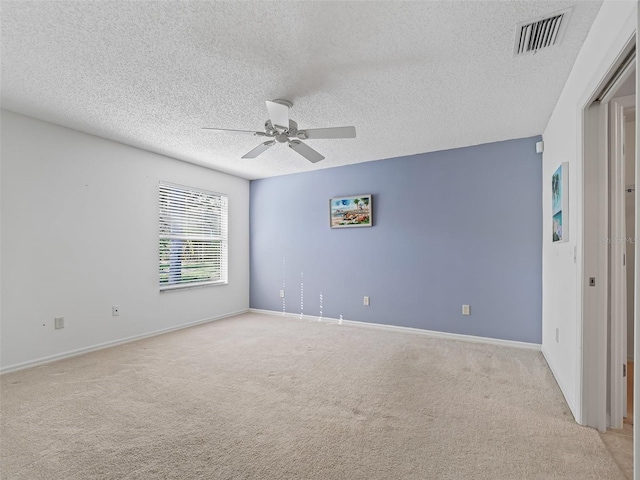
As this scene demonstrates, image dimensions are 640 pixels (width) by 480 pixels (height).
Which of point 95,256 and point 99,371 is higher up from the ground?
point 95,256

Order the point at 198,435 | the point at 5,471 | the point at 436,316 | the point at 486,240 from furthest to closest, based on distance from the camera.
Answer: the point at 436,316, the point at 486,240, the point at 198,435, the point at 5,471

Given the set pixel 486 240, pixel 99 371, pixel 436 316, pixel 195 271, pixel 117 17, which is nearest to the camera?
pixel 117 17

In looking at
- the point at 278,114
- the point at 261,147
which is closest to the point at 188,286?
the point at 261,147

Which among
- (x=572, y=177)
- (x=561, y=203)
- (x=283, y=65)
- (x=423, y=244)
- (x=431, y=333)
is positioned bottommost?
(x=431, y=333)

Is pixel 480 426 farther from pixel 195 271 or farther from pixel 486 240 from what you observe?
pixel 195 271

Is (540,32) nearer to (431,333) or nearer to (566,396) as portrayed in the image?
(566,396)

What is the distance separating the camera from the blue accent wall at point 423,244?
359 centimetres

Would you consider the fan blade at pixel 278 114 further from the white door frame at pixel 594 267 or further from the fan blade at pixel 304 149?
the white door frame at pixel 594 267

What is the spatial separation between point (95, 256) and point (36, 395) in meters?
1.55

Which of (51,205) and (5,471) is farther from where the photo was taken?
(51,205)

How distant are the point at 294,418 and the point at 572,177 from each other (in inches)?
100

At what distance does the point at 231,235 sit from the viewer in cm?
531

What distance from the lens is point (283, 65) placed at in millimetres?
2133

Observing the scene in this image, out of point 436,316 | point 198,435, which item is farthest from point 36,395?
point 436,316
